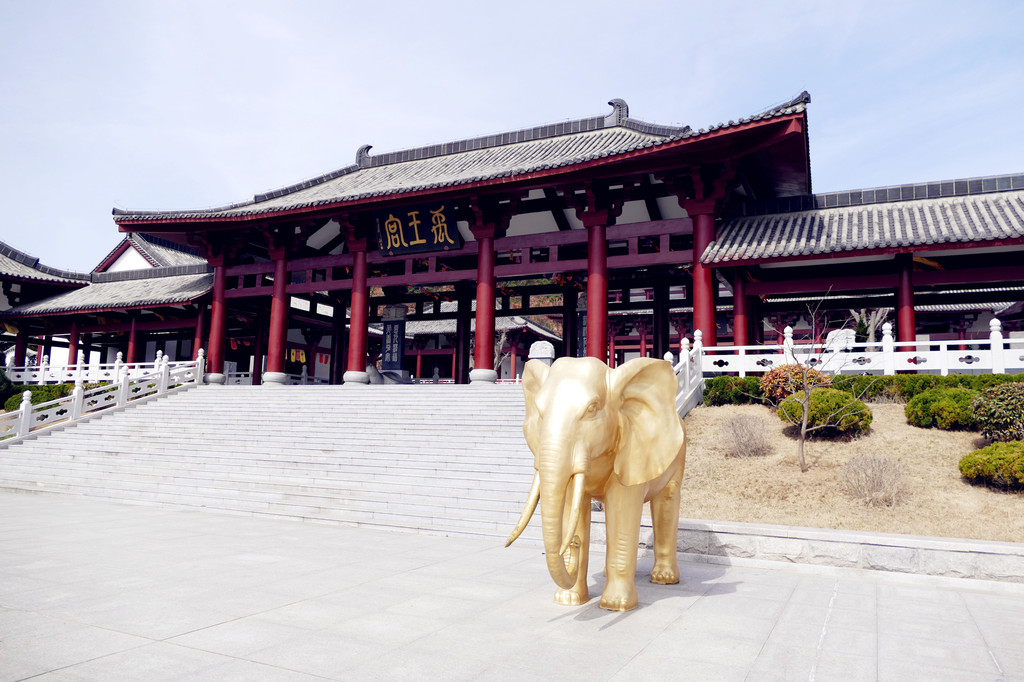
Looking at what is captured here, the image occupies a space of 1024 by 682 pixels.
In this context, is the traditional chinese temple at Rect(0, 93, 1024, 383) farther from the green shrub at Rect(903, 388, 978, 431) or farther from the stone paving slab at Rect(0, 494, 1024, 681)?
the stone paving slab at Rect(0, 494, 1024, 681)

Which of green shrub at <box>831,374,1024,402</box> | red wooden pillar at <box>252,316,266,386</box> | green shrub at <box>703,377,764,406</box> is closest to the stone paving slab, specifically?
green shrub at <box>703,377,764,406</box>

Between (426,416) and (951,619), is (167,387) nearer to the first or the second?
(426,416)

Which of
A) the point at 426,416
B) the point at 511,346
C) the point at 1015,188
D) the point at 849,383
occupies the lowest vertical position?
the point at 426,416

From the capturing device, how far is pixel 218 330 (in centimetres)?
1925

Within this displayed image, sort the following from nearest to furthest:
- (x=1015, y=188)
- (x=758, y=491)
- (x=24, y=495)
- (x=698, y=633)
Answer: (x=698, y=633) < (x=758, y=491) < (x=24, y=495) < (x=1015, y=188)

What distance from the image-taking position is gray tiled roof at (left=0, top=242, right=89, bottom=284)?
2578cm

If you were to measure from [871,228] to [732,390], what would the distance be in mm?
4932

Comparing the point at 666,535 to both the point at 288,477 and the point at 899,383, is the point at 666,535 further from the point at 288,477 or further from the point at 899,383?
the point at 899,383

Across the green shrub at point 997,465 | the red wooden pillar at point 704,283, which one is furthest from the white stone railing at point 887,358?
the green shrub at point 997,465

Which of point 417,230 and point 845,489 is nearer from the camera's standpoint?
point 845,489

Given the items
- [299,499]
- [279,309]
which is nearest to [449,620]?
→ [299,499]

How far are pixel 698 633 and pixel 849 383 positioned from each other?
837cm

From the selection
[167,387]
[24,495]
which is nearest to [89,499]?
[24,495]

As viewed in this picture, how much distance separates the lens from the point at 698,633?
3.85m
